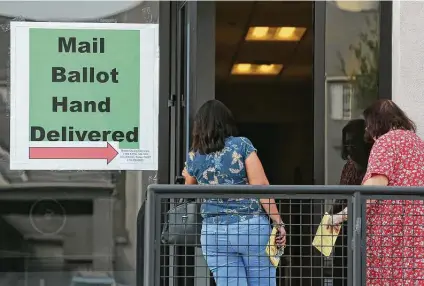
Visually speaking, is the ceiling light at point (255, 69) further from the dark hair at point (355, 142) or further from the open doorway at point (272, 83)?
the dark hair at point (355, 142)

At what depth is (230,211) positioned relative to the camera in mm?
4723

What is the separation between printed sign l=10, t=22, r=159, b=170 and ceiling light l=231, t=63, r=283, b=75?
3.35 m

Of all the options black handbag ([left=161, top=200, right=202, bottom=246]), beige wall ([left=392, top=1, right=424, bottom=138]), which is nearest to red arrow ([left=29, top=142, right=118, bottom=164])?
black handbag ([left=161, top=200, right=202, bottom=246])

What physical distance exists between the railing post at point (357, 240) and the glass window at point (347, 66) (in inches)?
68.0

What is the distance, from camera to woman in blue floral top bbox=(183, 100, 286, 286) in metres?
4.66

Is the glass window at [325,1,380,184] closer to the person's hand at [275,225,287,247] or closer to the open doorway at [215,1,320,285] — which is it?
the person's hand at [275,225,287,247]

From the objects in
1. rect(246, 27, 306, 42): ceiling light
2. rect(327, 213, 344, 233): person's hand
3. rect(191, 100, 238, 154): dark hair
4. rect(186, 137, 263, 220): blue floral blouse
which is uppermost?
rect(246, 27, 306, 42): ceiling light

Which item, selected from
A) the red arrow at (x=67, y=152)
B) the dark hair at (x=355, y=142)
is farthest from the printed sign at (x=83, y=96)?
the dark hair at (x=355, y=142)

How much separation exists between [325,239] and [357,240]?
15.0 inches

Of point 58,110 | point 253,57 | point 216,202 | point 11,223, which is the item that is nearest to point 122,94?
point 58,110

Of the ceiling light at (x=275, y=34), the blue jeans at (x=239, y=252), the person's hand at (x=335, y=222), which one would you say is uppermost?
the ceiling light at (x=275, y=34)

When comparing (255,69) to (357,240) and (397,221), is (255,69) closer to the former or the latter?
(397,221)

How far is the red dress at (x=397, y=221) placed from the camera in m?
4.55

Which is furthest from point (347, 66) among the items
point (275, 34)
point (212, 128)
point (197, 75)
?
point (275, 34)
